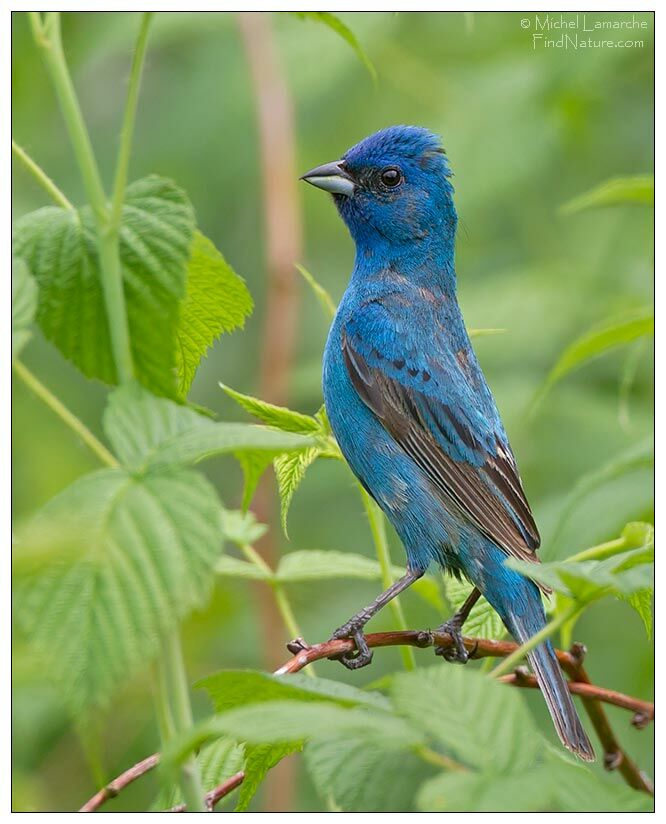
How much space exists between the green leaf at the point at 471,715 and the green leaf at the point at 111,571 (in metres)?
0.35

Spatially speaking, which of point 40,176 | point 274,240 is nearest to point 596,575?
point 40,176

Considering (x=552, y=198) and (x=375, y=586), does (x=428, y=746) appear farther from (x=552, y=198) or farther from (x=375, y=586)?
(x=552, y=198)

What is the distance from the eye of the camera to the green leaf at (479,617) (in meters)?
3.12

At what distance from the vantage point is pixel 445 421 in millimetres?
3717

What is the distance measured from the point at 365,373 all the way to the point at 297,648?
4.87ft

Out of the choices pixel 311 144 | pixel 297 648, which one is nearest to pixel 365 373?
pixel 297 648

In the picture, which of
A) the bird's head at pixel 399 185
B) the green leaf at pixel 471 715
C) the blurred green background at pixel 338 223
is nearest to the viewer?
the green leaf at pixel 471 715

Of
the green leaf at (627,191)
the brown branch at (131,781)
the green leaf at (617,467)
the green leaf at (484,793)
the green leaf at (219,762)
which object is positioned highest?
the green leaf at (627,191)

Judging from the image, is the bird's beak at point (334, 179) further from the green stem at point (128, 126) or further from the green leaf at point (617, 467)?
the green stem at point (128, 126)

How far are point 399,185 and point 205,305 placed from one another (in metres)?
2.24

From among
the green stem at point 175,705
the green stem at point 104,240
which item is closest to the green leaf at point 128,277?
the green stem at point 104,240

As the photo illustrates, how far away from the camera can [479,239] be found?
6367 millimetres

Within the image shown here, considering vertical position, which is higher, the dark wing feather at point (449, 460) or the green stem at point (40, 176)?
the green stem at point (40, 176)

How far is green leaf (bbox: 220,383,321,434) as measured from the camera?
251cm
